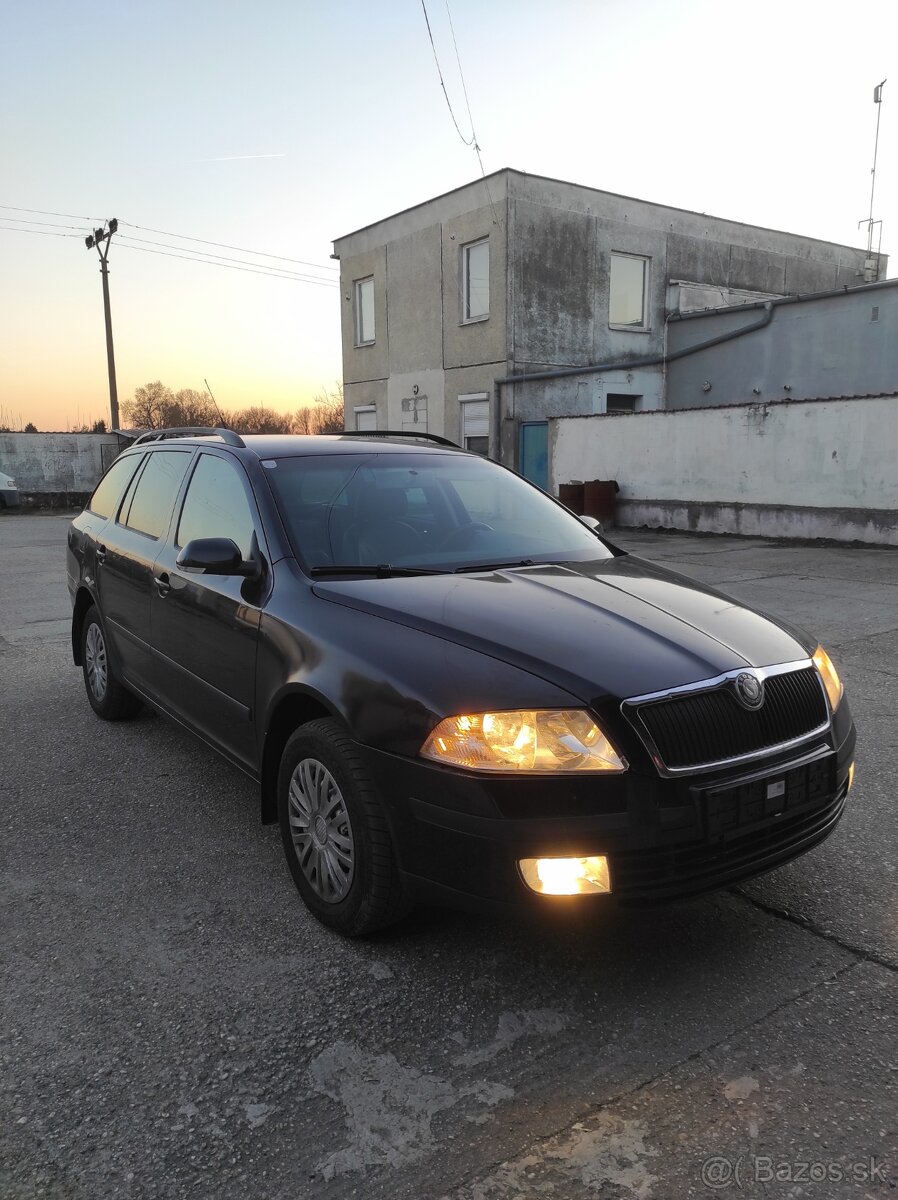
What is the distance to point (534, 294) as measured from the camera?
827 inches

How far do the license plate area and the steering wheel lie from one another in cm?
156

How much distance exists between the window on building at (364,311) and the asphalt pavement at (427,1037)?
2401 centimetres

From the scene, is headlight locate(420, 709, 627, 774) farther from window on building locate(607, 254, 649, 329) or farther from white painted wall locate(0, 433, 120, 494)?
white painted wall locate(0, 433, 120, 494)

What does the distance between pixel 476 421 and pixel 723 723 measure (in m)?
20.5

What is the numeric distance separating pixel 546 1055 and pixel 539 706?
893mm

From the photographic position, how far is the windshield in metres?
3.38

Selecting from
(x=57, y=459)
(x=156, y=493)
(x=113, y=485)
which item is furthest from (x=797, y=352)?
(x=57, y=459)

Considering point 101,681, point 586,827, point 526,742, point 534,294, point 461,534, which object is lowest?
point 101,681

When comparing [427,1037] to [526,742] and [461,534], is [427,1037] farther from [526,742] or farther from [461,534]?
[461,534]

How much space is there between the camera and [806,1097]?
2072 millimetres

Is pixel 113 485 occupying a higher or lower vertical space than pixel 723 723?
higher

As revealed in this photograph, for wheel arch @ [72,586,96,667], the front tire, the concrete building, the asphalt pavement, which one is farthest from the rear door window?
the concrete building

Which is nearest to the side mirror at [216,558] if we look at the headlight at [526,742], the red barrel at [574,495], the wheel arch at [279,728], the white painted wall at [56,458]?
the wheel arch at [279,728]

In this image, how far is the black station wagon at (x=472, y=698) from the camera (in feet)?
7.50
